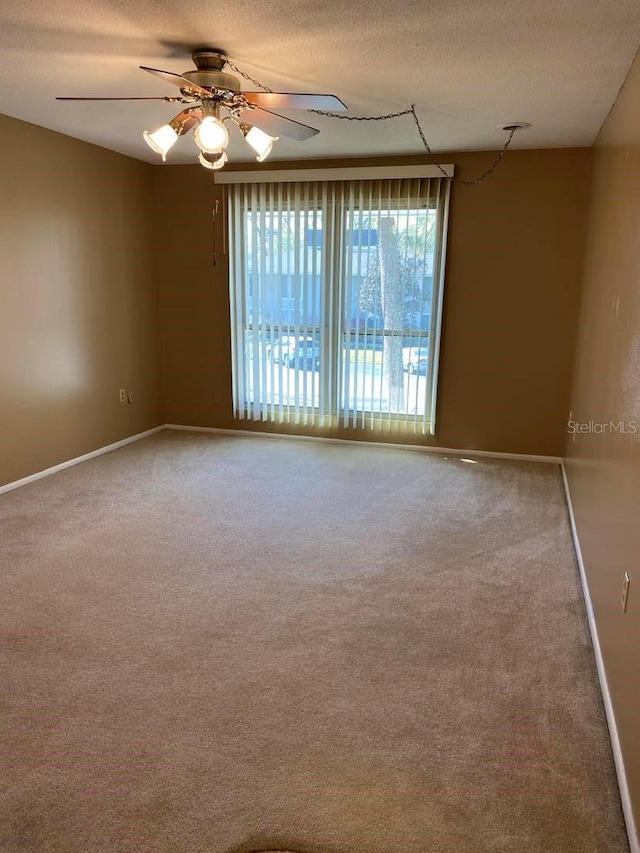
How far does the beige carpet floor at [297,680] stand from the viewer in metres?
1.65

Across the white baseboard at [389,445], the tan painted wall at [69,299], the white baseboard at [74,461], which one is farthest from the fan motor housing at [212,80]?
the white baseboard at [389,445]

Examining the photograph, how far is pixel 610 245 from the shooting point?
3084mm

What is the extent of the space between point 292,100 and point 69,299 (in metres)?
2.74

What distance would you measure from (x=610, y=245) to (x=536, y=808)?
257 cm

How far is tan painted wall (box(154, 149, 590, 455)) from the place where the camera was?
455cm

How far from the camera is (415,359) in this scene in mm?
5027

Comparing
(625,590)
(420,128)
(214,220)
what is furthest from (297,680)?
(214,220)

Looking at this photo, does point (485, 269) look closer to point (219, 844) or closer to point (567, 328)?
point (567, 328)

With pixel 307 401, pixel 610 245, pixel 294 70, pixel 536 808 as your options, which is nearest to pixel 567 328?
pixel 610 245

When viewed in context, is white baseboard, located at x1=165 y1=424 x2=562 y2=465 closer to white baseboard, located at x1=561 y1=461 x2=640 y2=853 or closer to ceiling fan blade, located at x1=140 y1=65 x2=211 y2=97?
white baseboard, located at x1=561 y1=461 x2=640 y2=853

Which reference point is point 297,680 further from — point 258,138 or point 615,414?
point 258,138

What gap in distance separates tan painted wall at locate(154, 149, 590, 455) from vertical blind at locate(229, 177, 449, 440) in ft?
0.52
